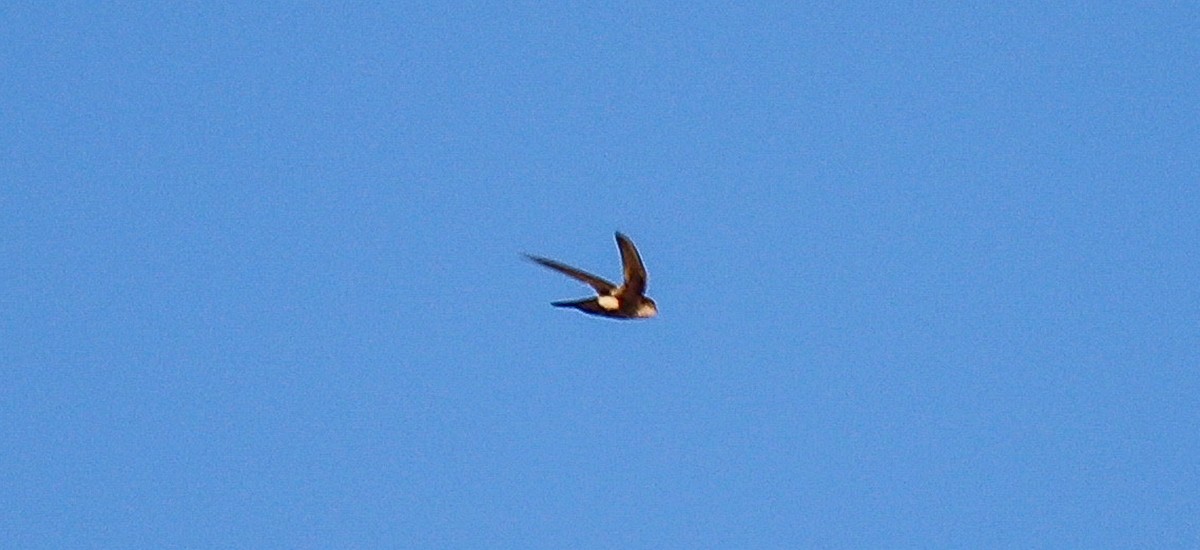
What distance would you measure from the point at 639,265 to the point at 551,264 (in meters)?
1.43

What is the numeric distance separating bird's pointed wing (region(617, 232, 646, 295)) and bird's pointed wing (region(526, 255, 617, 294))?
6.8 inches

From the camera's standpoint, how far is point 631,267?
1759 centimetres

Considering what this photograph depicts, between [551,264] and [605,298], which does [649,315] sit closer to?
[605,298]

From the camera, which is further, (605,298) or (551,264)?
(605,298)

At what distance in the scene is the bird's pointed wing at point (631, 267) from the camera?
680 inches

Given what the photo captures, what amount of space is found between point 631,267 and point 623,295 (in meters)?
0.39

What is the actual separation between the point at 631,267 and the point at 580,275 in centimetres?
60

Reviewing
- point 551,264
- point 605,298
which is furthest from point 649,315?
point 551,264

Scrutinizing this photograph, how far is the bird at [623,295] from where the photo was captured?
57.2 ft

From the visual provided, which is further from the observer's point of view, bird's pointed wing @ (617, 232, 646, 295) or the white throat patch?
the white throat patch

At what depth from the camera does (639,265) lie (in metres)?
17.5

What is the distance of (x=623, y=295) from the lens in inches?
704

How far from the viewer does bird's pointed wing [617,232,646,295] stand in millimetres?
17266

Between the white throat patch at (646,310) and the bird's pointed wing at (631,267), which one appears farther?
the white throat patch at (646,310)
